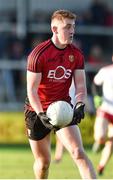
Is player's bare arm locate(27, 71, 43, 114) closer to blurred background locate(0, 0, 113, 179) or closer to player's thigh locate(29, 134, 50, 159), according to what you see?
player's thigh locate(29, 134, 50, 159)

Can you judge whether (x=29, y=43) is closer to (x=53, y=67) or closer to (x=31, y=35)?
(x=31, y=35)

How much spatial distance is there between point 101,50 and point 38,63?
13.2m

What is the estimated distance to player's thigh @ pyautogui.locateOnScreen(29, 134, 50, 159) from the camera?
1111 centimetres

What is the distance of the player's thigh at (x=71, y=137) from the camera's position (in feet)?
35.3

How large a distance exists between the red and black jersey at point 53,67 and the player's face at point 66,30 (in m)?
0.21

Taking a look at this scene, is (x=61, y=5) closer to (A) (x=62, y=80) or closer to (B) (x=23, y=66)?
(B) (x=23, y=66)

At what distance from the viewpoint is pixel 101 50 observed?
2381 cm

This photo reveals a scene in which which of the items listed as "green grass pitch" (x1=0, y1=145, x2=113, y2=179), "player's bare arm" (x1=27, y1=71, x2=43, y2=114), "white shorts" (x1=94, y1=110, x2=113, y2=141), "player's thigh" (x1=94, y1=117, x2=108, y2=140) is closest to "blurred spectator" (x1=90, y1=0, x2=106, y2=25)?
"green grass pitch" (x1=0, y1=145, x2=113, y2=179)

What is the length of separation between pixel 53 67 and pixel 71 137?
0.85 m

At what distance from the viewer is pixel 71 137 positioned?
1080 cm

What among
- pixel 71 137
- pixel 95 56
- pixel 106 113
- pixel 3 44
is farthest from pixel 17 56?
pixel 71 137

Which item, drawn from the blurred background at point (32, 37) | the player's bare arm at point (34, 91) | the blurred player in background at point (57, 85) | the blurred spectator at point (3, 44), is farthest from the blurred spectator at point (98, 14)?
the player's bare arm at point (34, 91)

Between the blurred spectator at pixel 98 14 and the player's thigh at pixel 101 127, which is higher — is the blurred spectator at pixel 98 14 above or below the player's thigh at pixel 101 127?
above

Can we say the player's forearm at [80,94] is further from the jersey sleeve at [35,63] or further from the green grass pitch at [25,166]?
the green grass pitch at [25,166]
